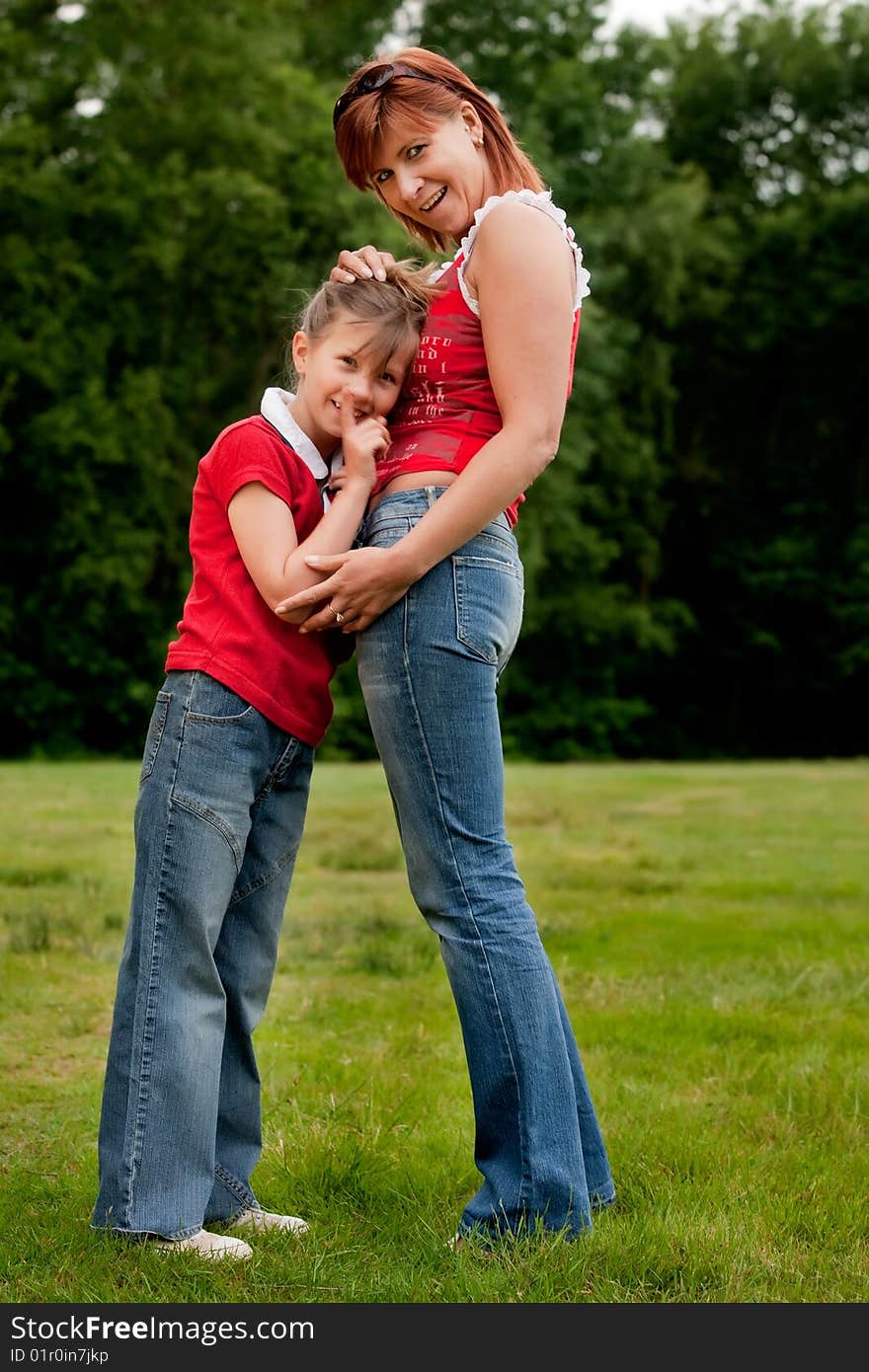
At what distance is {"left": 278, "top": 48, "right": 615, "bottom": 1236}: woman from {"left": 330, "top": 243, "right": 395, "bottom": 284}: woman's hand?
148 millimetres

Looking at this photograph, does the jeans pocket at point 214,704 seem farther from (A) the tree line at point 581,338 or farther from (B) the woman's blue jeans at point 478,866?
(A) the tree line at point 581,338

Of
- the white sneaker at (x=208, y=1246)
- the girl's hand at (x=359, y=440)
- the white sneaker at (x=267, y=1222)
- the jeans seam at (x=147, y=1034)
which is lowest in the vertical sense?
the white sneaker at (x=267, y=1222)

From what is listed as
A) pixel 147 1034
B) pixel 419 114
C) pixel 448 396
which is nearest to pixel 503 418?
pixel 448 396

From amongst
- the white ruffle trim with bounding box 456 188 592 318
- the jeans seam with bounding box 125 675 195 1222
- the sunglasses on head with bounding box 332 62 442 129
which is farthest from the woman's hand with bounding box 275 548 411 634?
the sunglasses on head with bounding box 332 62 442 129

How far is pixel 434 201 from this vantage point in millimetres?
2998

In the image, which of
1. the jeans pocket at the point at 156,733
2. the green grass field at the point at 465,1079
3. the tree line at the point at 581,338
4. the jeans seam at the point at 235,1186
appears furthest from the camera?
the tree line at the point at 581,338

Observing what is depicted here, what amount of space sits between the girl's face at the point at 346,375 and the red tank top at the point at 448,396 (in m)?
0.05

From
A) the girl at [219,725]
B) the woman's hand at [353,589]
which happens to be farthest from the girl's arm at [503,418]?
the girl at [219,725]

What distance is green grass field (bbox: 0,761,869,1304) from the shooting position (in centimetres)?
270

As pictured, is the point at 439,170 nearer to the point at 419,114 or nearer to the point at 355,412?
the point at 419,114

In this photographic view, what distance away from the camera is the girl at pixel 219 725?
2816 mm

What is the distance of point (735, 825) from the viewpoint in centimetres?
1080

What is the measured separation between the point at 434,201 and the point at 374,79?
0.26 metres

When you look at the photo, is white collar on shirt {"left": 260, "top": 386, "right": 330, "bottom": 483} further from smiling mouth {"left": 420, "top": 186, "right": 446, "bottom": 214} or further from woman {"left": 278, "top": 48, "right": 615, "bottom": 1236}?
smiling mouth {"left": 420, "top": 186, "right": 446, "bottom": 214}
